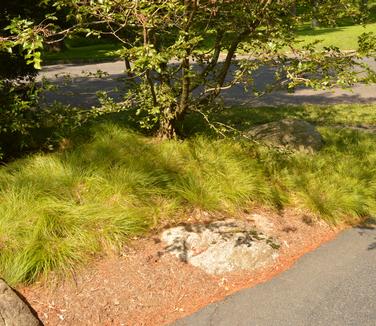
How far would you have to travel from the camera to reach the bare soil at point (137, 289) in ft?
12.5

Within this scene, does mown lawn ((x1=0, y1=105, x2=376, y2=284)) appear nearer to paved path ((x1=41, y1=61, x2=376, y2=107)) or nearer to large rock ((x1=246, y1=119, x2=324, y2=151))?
large rock ((x1=246, y1=119, x2=324, y2=151))

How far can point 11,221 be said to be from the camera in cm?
437

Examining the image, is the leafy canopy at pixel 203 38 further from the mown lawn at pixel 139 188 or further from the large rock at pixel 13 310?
the large rock at pixel 13 310

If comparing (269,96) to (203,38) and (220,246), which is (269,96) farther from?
(220,246)

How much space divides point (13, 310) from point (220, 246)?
7.00ft

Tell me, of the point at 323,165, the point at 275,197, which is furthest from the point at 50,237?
the point at 323,165

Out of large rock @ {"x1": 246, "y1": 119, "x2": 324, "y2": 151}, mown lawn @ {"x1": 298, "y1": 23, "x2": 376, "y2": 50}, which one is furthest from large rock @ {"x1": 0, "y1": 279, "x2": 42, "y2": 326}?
mown lawn @ {"x1": 298, "y1": 23, "x2": 376, "y2": 50}

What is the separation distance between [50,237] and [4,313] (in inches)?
35.6

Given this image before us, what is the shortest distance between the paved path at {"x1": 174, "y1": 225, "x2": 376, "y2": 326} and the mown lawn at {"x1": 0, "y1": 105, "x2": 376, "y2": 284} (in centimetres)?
81

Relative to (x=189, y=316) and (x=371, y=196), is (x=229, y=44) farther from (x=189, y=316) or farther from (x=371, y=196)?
(x=189, y=316)

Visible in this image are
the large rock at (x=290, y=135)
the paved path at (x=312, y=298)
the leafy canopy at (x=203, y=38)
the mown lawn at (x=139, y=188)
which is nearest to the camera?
the paved path at (x=312, y=298)

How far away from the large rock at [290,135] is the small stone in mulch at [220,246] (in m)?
2.33

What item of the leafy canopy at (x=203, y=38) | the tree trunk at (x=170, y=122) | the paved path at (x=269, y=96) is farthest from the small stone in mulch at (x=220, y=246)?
the paved path at (x=269, y=96)

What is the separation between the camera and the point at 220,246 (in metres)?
4.62
